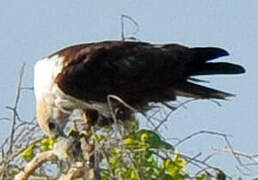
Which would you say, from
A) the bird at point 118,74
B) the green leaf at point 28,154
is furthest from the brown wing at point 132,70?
the green leaf at point 28,154

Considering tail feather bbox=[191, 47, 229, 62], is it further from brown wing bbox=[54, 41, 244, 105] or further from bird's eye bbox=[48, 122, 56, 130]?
bird's eye bbox=[48, 122, 56, 130]

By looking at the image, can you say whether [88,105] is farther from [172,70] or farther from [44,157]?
[44,157]

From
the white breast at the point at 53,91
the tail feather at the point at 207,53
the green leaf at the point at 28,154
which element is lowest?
the white breast at the point at 53,91

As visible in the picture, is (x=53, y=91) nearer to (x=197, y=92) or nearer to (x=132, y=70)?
(x=132, y=70)

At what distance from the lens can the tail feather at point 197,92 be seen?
4645 millimetres

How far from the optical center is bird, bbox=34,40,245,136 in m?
4.77

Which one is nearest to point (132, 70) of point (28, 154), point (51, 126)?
point (51, 126)

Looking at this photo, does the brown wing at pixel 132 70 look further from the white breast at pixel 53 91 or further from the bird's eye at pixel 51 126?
the bird's eye at pixel 51 126

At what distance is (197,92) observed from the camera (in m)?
4.71

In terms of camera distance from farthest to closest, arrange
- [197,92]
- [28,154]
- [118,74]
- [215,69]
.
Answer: [118,74] → [215,69] → [197,92] → [28,154]

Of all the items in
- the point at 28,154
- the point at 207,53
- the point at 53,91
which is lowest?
the point at 53,91

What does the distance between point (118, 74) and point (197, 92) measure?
0.43m

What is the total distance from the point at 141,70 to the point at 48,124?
705 millimetres

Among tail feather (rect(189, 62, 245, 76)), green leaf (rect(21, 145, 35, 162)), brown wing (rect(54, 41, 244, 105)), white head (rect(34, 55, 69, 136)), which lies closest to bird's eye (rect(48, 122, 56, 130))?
white head (rect(34, 55, 69, 136))
